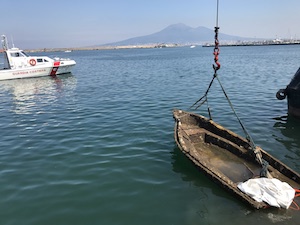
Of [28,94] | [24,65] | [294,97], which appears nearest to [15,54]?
[24,65]

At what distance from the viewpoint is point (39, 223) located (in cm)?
662

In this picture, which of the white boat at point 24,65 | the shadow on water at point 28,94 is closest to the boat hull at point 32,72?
the white boat at point 24,65

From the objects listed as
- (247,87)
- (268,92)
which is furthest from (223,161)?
(247,87)

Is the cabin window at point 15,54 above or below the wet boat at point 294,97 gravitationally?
above

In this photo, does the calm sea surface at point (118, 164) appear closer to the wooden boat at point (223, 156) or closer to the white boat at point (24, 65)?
the wooden boat at point (223, 156)

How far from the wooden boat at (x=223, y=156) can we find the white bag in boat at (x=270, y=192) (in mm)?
143

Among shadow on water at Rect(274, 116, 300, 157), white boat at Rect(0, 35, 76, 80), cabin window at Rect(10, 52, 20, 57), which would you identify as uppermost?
cabin window at Rect(10, 52, 20, 57)

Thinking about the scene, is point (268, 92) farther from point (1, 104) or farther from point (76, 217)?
A: point (1, 104)

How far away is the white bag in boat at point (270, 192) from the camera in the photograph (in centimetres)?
639

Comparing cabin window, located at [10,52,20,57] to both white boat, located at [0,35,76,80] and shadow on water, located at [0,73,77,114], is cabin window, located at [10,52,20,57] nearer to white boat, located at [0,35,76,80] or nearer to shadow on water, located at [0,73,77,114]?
white boat, located at [0,35,76,80]

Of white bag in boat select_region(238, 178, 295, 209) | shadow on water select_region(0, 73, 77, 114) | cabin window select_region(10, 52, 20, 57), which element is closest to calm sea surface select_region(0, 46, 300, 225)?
white bag in boat select_region(238, 178, 295, 209)

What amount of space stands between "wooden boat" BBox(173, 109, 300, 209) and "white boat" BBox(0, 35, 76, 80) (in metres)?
29.9

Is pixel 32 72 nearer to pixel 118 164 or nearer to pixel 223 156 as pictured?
pixel 118 164

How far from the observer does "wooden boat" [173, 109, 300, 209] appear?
745 cm
